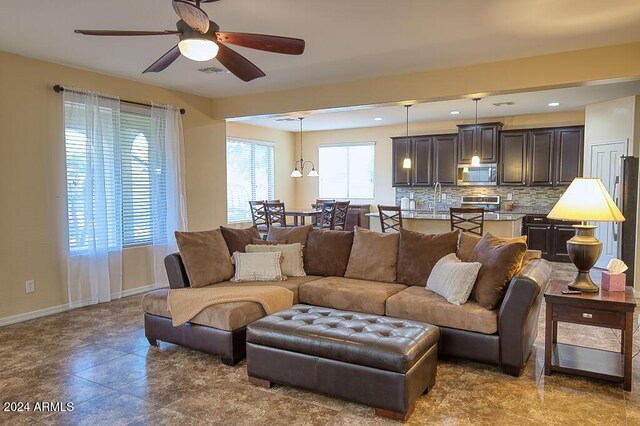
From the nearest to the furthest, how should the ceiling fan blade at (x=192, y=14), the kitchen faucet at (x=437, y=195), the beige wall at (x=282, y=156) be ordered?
the ceiling fan blade at (x=192, y=14), the kitchen faucet at (x=437, y=195), the beige wall at (x=282, y=156)

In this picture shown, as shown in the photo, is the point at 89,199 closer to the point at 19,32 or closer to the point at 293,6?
the point at 19,32

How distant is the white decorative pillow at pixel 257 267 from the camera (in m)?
4.13

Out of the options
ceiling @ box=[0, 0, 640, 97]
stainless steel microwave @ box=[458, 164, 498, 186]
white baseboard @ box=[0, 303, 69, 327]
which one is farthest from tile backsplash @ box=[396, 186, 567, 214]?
white baseboard @ box=[0, 303, 69, 327]

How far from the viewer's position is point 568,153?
7.65m

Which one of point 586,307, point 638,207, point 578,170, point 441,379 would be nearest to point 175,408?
point 441,379

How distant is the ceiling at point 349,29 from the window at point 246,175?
13.1 ft

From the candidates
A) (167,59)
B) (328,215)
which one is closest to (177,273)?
(167,59)

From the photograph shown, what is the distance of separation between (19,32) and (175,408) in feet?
11.2

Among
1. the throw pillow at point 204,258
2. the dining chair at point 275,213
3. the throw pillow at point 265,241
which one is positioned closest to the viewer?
the throw pillow at point 204,258

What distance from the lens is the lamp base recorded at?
3047 millimetres

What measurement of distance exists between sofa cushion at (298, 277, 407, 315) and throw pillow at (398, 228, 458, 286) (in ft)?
0.46


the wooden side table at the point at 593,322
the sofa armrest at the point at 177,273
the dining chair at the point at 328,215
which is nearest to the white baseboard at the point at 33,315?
the sofa armrest at the point at 177,273

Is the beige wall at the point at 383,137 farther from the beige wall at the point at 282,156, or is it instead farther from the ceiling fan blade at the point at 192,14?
the ceiling fan blade at the point at 192,14

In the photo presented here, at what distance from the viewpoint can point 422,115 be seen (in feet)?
26.6
